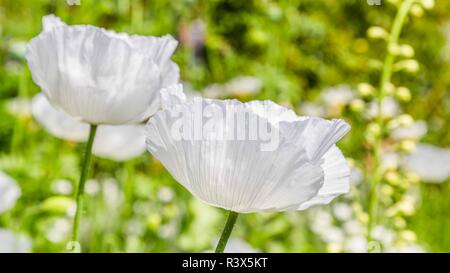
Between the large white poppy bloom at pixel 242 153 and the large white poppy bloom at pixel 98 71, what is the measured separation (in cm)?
9

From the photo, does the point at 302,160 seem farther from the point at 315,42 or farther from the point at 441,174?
the point at 315,42

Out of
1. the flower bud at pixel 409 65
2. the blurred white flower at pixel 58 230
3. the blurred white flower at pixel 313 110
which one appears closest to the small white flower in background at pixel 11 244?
the blurred white flower at pixel 58 230

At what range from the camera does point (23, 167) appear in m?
1.27

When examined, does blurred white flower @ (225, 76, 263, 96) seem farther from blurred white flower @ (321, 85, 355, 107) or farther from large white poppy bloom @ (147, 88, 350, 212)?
large white poppy bloom @ (147, 88, 350, 212)

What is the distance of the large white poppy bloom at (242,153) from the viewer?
40cm

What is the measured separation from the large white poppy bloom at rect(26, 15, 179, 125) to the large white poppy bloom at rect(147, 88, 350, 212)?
88 millimetres

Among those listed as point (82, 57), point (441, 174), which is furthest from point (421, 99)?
point (82, 57)

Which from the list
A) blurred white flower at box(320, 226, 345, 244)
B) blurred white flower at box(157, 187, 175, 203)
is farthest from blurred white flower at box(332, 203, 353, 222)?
blurred white flower at box(157, 187, 175, 203)

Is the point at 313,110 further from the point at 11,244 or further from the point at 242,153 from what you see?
the point at 242,153

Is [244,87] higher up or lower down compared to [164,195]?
higher up

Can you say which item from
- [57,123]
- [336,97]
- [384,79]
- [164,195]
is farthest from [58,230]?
[336,97]

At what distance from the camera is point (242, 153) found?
0.41 metres

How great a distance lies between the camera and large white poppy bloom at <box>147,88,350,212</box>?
40 centimetres

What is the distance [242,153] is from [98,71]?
5.6 inches
